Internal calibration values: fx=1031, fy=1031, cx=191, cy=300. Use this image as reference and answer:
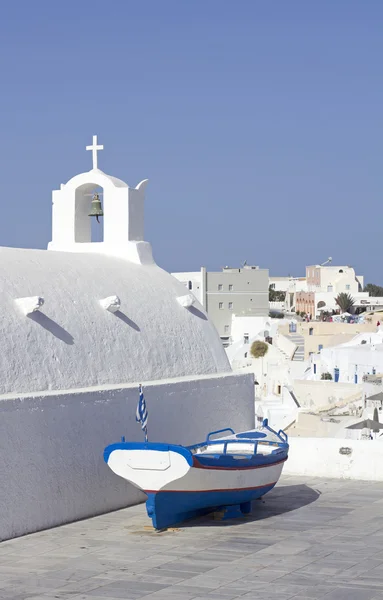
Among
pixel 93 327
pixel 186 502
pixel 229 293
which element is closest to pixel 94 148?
pixel 93 327

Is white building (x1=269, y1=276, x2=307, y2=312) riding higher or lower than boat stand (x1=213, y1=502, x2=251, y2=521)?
higher

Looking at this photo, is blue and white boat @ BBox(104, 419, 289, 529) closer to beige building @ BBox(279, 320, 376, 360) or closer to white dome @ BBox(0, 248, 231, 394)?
white dome @ BBox(0, 248, 231, 394)

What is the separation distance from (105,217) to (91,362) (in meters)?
3.94

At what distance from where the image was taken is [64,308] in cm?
1408

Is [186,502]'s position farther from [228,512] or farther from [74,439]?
[74,439]

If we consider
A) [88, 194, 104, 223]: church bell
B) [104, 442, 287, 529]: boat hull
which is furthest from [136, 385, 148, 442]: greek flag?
[88, 194, 104, 223]: church bell

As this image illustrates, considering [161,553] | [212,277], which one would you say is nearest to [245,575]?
[161,553]

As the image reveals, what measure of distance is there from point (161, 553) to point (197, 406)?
431 centimetres

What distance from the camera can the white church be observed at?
12.6m

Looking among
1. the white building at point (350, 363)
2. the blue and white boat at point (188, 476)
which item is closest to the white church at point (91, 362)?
the blue and white boat at point (188, 476)

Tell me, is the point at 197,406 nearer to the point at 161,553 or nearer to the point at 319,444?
the point at 319,444

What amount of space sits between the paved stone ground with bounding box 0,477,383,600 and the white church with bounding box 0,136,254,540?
69 centimetres

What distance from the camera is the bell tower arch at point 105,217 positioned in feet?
56.1

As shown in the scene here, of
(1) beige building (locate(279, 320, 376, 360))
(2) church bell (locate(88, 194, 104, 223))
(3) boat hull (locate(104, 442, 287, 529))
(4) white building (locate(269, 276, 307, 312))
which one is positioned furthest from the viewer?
(4) white building (locate(269, 276, 307, 312))
